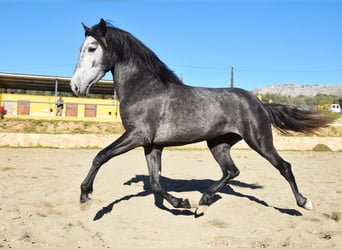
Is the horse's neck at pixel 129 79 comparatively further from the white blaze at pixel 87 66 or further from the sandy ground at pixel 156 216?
the sandy ground at pixel 156 216

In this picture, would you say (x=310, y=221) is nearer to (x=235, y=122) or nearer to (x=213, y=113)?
(x=235, y=122)

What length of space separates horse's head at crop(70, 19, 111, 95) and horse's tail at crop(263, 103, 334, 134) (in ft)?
8.97

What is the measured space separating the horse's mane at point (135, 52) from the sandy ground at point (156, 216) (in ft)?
6.41

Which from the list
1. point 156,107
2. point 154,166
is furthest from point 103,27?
point 154,166

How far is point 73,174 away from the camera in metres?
7.80

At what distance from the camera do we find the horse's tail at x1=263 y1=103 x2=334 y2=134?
5.24 meters

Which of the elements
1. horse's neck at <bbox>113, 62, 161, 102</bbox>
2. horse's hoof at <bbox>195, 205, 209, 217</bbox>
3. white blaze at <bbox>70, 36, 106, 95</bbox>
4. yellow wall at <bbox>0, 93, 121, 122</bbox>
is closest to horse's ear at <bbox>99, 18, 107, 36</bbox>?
white blaze at <bbox>70, 36, 106, 95</bbox>

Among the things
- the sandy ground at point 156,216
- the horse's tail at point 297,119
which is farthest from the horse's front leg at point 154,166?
the horse's tail at point 297,119

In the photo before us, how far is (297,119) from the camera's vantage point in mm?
5340

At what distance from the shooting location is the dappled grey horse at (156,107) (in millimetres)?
4051

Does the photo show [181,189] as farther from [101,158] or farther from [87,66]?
[87,66]

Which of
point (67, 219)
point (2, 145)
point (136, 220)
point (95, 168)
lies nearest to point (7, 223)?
point (67, 219)

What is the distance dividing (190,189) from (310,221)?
2.56 metres

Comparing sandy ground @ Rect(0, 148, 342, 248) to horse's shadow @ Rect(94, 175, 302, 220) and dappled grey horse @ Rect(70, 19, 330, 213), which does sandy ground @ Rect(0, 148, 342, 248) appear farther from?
dappled grey horse @ Rect(70, 19, 330, 213)
